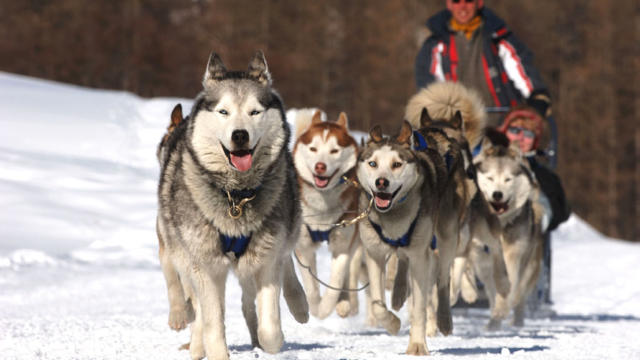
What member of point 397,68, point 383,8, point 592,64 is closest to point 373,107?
point 397,68

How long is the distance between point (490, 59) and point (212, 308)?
3892mm

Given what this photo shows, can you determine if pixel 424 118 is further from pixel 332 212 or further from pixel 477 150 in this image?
pixel 477 150

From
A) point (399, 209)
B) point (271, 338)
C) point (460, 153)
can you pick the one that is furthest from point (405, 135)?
point (271, 338)

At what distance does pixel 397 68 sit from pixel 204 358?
853 inches

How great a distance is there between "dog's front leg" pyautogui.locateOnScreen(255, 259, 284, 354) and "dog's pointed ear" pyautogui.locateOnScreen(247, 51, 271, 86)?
0.72m

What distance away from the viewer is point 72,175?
1192cm

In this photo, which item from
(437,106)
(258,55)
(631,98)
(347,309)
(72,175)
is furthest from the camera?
(631,98)

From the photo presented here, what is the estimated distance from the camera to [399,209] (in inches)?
193

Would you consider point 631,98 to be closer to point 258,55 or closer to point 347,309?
point 347,309

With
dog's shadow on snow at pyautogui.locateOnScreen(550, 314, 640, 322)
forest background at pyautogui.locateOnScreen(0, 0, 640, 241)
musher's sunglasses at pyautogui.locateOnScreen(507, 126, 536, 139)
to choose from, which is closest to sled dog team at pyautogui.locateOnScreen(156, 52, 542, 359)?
musher's sunglasses at pyautogui.locateOnScreen(507, 126, 536, 139)

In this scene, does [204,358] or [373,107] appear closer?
[204,358]

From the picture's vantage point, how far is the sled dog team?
3.69 meters

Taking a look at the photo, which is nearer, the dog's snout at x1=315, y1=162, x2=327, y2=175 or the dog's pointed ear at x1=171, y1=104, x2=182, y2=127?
the dog's pointed ear at x1=171, y1=104, x2=182, y2=127

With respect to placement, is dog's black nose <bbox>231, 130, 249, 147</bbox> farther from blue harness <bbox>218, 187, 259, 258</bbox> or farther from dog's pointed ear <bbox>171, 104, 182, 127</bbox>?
dog's pointed ear <bbox>171, 104, 182, 127</bbox>
